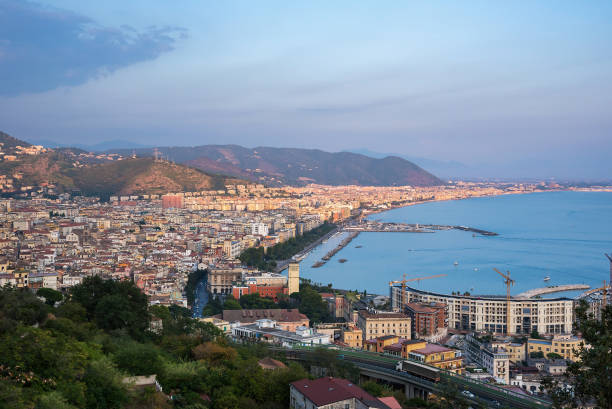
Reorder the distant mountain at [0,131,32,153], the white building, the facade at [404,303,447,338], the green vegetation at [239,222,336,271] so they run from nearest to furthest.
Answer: the facade at [404,303,447,338] → the green vegetation at [239,222,336,271] → the white building → the distant mountain at [0,131,32,153]

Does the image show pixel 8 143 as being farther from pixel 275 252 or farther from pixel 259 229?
pixel 275 252

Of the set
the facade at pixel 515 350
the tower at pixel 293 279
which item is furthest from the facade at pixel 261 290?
the facade at pixel 515 350

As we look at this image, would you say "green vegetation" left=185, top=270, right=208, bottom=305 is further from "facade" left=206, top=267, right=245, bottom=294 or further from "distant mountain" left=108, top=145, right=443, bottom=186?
"distant mountain" left=108, top=145, right=443, bottom=186

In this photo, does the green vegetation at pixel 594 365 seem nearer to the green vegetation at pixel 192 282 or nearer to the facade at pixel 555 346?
the facade at pixel 555 346

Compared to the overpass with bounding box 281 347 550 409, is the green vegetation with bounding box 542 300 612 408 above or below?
above

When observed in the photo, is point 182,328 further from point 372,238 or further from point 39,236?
point 372,238

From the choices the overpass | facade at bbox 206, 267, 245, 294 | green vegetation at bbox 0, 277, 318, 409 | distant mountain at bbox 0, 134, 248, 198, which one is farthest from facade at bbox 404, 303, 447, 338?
distant mountain at bbox 0, 134, 248, 198

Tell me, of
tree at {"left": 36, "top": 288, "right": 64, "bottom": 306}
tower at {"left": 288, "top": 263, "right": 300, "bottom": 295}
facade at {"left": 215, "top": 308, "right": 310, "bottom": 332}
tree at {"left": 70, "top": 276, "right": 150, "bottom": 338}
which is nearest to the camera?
tree at {"left": 70, "top": 276, "right": 150, "bottom": 338}
